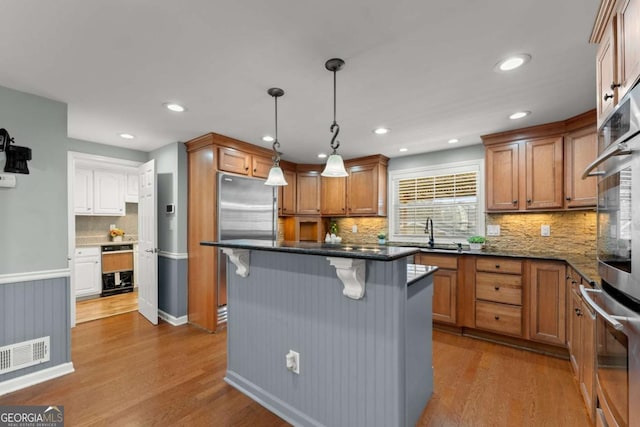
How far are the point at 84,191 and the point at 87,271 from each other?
1368mm

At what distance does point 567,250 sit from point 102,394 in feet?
15.2

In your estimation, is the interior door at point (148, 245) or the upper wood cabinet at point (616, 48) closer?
the upper wood cabinet at point (616, 48)

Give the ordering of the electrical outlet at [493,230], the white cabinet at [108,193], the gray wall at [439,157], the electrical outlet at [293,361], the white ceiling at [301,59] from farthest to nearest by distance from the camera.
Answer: the white cabinet at [108,193] < the gray wall at [439,157] < the electrical outlet at [493,230] < the electrical outlet at [293,361] < the white ceiling at [301,59]

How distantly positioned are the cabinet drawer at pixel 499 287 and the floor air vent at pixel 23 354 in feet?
13.6

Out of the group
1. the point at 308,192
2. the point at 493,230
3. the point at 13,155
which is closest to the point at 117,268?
the point at 13,155

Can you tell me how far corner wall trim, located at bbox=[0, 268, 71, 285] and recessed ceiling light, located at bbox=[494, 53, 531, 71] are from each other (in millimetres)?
3773

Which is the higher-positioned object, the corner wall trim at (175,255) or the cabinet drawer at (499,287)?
the corner wall trim at (175,255)

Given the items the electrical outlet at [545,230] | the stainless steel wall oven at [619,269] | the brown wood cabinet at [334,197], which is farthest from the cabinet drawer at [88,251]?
the electrical outlet at [545,230]

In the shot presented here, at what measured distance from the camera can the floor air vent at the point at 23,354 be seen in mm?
2232

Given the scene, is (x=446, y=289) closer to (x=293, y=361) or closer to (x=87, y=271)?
(x=293, y=361)

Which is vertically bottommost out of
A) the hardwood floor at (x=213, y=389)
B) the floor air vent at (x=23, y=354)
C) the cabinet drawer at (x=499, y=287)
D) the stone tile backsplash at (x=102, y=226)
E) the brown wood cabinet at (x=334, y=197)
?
the hardwood floor at (x=213, y=389)

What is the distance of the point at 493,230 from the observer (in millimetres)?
3709

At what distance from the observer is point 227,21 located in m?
1.50

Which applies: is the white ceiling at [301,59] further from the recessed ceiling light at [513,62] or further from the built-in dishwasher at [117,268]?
the built-in dishwasher at [117,268]
